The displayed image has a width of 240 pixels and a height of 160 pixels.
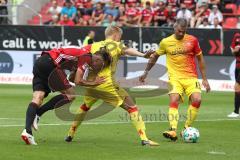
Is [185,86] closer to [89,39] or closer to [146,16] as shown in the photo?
[89,39]

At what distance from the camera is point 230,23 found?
105ft

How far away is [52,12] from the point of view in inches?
1422

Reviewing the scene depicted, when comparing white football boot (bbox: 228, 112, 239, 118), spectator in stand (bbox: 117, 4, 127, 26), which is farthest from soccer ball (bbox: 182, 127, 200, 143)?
spectator in stand (bbox: 117, 4, 127, 26)

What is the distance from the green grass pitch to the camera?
11719mm

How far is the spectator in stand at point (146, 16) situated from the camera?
32938 mm

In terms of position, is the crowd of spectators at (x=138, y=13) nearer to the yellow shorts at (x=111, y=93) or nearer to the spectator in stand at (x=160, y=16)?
the spectator in stand at (x=160, y=16)

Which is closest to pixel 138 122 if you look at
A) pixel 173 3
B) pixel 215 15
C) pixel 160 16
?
pixel 215 15

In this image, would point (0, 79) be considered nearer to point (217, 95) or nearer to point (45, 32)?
point (45, 32)

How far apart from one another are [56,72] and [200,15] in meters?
19.4

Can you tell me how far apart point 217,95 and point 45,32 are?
9.47 meters

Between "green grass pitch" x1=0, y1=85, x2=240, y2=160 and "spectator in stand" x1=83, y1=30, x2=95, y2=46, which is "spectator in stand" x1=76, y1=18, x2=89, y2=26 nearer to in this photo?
"spectator in stand" x1=83, y1=30, x2=95, y2=46

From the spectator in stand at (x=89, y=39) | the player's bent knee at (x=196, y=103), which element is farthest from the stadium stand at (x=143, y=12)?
the player's bent knee at (x=196, y=103)

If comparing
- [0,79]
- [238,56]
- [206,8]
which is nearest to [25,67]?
[0,79]

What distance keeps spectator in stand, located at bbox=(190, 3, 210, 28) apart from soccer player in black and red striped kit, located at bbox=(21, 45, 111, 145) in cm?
1842
